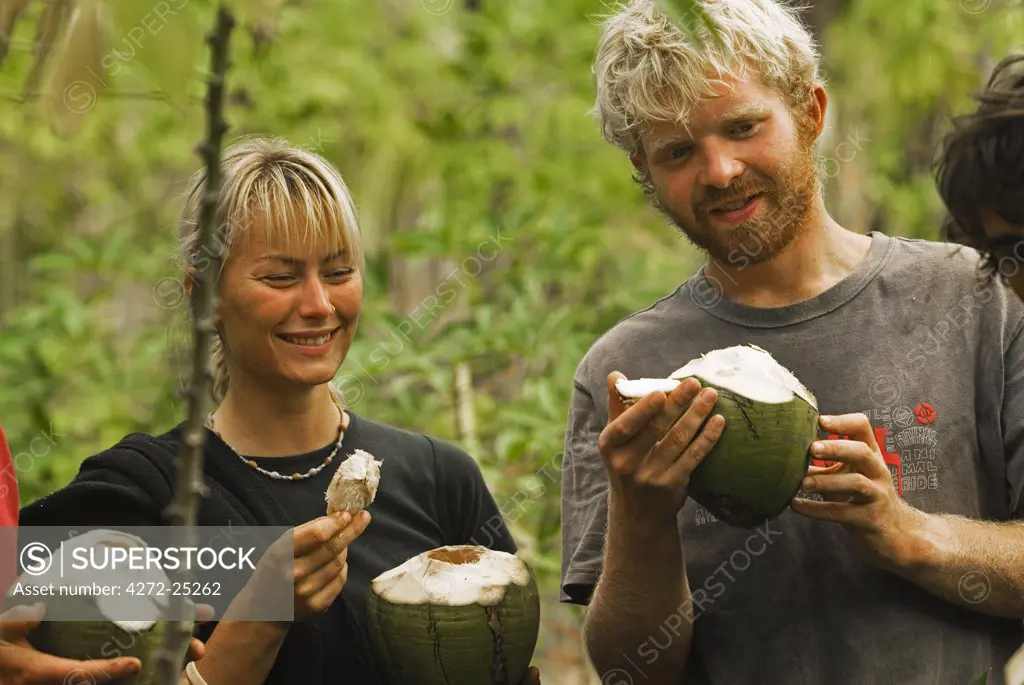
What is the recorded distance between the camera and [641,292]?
4.95 m

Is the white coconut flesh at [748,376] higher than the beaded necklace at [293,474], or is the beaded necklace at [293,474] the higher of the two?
the white coconut flesh at [748,376]

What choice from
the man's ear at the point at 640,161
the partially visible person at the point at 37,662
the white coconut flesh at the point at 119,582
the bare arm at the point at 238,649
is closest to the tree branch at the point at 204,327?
the partially visible person at the point at 37,662

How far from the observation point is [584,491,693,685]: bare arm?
2.25 meters

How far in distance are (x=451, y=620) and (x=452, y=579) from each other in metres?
0.07

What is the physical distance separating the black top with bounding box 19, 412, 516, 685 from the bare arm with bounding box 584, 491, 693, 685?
38 centimetres

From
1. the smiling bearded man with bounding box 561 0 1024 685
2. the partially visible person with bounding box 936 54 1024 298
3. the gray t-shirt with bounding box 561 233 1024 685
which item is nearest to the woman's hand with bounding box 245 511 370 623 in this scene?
the smiling bearded man with bounding box 561 0 1024 685

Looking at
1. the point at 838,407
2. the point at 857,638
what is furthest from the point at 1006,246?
the point at 857,638

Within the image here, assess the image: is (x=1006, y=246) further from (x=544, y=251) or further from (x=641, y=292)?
(x=544, y=251)

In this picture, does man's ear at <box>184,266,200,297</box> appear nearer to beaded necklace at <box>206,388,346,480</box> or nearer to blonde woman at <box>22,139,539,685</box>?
blonde woman at <box>22,139,539,685</box>

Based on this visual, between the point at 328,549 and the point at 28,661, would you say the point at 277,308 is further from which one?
the point at 28,661

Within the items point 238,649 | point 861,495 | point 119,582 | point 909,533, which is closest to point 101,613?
point 119,582

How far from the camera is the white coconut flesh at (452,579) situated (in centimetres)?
224

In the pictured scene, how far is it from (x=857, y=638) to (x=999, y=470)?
0.43m

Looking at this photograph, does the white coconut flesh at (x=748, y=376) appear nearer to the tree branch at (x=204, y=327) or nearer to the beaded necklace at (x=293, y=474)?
the beaded necklace at (x=293, y=474)
